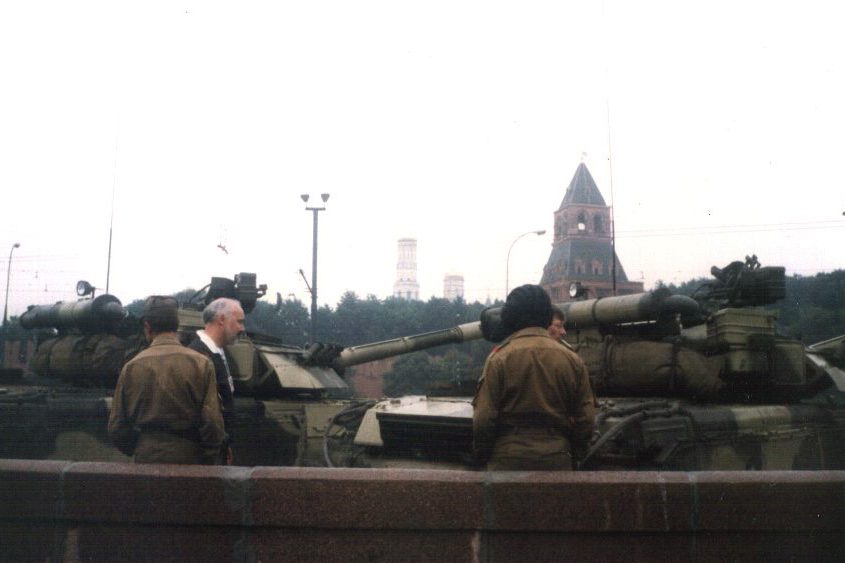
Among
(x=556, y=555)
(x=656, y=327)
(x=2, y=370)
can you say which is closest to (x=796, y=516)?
(x=556, y=555)

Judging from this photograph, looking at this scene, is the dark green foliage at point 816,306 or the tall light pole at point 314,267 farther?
the dark green foliage at point 816,306

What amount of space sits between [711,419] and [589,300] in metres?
1.98

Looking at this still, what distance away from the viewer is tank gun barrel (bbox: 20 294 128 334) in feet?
38.3

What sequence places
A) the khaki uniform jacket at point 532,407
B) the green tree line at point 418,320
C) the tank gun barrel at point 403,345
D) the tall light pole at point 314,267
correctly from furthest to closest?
the green tree line at point 418,320, the tall light pole at point 314,267, the tank gun barrel at point 403,345, the khaki uniform jacket at point 532,407

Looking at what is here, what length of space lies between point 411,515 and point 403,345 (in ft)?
28.5

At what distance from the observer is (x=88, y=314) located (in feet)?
38.4

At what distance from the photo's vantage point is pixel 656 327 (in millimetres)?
8602

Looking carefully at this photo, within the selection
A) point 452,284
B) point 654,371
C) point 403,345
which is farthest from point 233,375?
point 452,284

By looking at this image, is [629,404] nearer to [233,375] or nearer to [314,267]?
[233,375]

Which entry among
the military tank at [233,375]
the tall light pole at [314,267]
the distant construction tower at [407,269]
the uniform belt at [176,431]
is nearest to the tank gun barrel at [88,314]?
the military tank at [233,375]

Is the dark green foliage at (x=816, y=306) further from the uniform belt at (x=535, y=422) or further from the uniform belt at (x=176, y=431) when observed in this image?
the uniform belt at (x=176, y=431)

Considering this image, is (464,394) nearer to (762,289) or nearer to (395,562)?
(762,289)

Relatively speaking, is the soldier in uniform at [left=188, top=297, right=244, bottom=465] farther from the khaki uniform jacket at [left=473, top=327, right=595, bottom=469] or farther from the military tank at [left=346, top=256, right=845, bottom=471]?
the military tank at [left=346, top=256, right=845, bottom=471]

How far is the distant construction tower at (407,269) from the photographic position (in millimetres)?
176750
